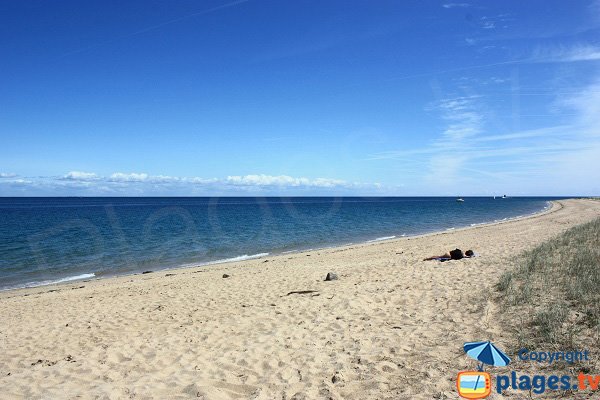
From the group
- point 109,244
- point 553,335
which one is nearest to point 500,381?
point 553,335

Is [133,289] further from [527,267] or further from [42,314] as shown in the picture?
[527,267]

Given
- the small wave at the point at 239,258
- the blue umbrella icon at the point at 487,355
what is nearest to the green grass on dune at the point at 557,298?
the blue umbrella icon at the point at 487,355

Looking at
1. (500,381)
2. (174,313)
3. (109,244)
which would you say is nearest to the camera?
(500,381)

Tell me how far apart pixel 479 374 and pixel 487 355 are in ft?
1.13

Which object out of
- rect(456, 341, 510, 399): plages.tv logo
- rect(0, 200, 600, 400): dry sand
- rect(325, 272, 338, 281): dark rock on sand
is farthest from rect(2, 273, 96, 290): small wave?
rect(456, 341, 510, 399): plages.tv logo

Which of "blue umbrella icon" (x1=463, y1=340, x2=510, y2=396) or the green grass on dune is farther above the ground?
the green grass on dune

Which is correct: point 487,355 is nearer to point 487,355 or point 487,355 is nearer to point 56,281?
point 487,355

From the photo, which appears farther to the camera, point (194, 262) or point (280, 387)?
point (194, 262)

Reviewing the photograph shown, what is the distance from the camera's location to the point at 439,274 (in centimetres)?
1238

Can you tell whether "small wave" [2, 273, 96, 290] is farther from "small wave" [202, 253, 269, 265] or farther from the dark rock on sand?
the dark rock on sand

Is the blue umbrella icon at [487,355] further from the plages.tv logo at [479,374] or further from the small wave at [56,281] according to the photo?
the small wave at [56,281]

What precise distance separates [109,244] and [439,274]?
97.1 ft

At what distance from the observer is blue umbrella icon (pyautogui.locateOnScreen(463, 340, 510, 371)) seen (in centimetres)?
527

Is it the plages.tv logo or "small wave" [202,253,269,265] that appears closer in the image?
the plages.tv logo
